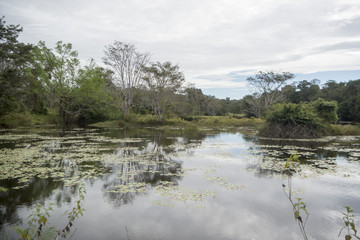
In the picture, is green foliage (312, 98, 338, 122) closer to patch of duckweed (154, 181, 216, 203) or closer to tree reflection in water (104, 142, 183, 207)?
tree reflection in water (104, 142, 183, 207)

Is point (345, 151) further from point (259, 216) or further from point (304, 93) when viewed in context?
point (304, 93)

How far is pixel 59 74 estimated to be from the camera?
102 ft

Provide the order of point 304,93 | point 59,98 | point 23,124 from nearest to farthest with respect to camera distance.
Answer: point 23,124
point 59,98
point 304,93

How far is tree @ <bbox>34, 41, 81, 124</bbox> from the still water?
24.2 metres

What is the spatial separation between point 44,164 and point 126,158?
281 cm

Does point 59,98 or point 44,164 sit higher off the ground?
point 59,98

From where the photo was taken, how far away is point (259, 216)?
4359mm

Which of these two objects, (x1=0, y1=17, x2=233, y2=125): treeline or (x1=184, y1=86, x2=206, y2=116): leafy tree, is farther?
(x1=184, y1=86, x2=206, y2=116): leafy tree

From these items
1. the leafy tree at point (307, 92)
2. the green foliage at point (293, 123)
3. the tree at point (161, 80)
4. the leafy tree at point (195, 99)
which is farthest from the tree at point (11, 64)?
the leafy tree at point (307, 92)

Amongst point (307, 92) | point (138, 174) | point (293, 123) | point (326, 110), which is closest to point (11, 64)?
point (138, 174)

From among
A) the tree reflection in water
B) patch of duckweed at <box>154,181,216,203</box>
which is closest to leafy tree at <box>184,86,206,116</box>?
the tree reflection in water

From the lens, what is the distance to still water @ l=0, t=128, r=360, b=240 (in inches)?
153

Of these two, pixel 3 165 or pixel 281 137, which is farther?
pixel 281 137

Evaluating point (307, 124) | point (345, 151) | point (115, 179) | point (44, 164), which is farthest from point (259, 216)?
point (307, 124)
